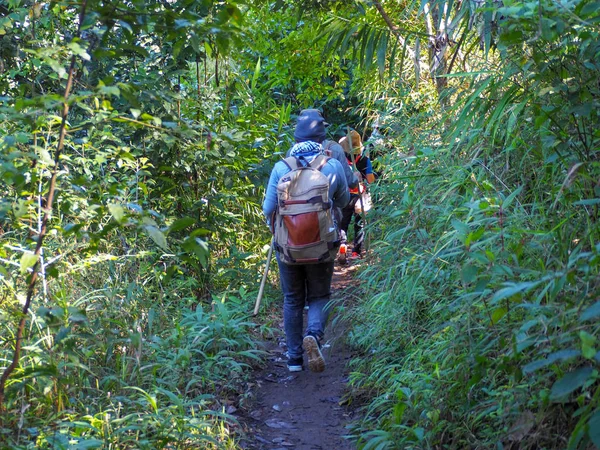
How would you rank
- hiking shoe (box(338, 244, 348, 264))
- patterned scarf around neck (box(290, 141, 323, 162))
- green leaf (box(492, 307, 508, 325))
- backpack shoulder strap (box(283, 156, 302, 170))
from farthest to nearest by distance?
hiking shoe (box(338, 244, 348, 264)), patterned scarf around neck (box(290, 141, 323, 162)), backpack shoulder strap (box(283, 156, 302, 170)), green leaf (box(492, 307, 508, 325))

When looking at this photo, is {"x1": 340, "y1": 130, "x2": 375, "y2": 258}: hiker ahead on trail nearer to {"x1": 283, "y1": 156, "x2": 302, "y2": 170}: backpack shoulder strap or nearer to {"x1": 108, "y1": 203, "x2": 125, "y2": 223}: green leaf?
{"x1": 283, "y1": 156, "x2": 302, "y2": 170}: backpack shoulder strap

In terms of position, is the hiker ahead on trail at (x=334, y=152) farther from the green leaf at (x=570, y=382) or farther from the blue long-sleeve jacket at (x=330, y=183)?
Answer: the green leaf at (x=570, y=382)

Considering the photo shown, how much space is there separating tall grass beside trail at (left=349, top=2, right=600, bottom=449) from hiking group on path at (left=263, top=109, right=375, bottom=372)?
1.30 ft

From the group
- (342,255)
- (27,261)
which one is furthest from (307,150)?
(342,255)

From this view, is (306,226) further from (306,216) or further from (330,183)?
(330,183)

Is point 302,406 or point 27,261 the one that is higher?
point 27,261

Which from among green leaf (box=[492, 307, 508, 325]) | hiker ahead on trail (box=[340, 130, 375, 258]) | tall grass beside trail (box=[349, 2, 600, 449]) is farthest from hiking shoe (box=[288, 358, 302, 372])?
hiker ahead on trail (box=[340, 130, 375, 258])

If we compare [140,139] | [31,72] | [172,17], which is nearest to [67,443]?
[172,17]

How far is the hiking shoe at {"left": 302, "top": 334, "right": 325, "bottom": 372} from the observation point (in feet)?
17.6

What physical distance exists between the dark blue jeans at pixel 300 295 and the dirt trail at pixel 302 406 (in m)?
0.29

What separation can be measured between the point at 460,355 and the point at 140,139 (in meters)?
4.09

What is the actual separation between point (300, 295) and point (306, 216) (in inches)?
35.4

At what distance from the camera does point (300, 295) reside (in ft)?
18.9

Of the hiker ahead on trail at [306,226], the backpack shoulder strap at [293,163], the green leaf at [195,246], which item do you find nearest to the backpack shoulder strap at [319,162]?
the hiker ahead on trail at [306,226]
